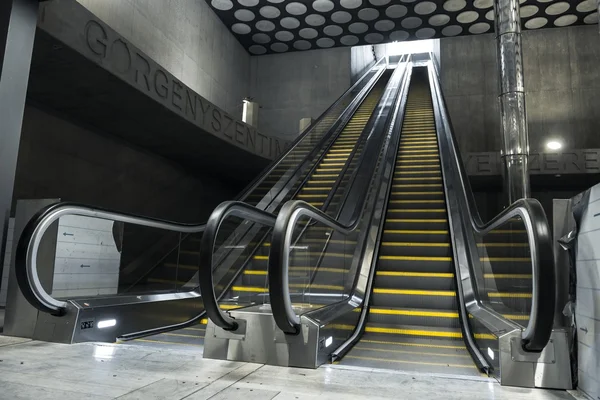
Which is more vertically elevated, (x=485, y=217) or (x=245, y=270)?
(x=485, y=217)

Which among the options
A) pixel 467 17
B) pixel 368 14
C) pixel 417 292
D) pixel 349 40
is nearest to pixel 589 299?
pixel 417 292

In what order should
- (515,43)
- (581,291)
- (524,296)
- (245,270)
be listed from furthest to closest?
(515,43), (245,270), (524,296), (581,291)

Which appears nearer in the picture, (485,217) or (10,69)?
(10,69)

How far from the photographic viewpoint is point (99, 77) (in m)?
6.36

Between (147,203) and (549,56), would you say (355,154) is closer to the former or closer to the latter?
(147,203)

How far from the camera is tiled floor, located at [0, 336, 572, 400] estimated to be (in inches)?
98.0

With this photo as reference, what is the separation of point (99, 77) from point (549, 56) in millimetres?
12712

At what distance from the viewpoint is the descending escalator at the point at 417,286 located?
12.2 feet

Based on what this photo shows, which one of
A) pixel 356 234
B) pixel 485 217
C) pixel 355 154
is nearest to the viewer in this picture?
pixel 356 234

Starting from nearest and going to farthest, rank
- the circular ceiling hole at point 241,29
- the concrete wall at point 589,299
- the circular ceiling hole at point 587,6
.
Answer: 1. the concrete wall at point 589,299
2. the circular ceiling hole at point 587,6
3. the circular ceiling hole at point 241,29

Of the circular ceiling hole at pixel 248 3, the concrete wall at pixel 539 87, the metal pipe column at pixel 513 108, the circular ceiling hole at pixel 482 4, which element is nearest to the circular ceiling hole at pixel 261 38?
the circular ceiling hole at pixel 248 3

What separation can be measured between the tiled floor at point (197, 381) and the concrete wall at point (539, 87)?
12.1 m

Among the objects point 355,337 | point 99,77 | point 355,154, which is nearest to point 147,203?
point 99,77

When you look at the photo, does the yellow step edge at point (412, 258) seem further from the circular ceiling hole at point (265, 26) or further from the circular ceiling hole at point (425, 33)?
the circular ceiling hole at point (425, 33)
